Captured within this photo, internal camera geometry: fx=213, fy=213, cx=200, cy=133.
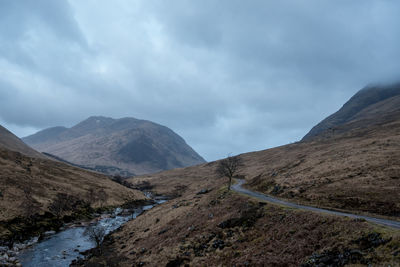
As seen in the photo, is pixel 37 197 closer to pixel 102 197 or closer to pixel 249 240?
pixel 102 197

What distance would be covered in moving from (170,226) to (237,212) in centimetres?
1625

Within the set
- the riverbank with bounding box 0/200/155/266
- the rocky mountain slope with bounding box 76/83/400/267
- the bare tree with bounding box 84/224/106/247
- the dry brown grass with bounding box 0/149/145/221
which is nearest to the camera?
the rocky mountain slope with bounding box 76/83/400/267

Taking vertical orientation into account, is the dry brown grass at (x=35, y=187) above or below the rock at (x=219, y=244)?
above

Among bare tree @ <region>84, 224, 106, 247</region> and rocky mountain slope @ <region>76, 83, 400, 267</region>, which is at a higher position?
rocky mountain slope @ <region>76, 83, 400, 267</region>

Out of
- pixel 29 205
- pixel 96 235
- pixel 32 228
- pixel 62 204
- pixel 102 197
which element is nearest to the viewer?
pixel 96 235

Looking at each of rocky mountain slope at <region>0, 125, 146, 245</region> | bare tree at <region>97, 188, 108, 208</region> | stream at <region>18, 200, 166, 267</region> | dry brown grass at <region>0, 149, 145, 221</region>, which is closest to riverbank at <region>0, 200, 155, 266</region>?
rocky mountain slope at <region>0, 125, 146, 245</region>

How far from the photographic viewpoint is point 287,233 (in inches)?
926

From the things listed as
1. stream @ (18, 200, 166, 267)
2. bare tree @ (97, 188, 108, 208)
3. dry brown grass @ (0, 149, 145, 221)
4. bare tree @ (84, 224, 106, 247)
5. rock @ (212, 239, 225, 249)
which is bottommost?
stream @ (18, 200, 166, 267)

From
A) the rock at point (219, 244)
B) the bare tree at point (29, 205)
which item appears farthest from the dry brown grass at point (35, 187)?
the rock at point (219, 244)

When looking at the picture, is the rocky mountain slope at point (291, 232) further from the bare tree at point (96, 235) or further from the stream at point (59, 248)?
the stream at point (59, 248)

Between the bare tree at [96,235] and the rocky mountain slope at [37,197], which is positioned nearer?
the bare tree at [96,235]

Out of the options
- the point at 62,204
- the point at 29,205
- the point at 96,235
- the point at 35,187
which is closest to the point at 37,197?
the point at 62,204

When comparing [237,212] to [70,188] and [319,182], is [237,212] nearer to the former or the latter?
[319,182]

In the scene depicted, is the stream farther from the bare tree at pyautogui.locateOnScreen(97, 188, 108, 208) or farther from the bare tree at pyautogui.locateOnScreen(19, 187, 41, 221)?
the bare tree at pyautogui.locateOnScreen(97, 188, 108, 208)
